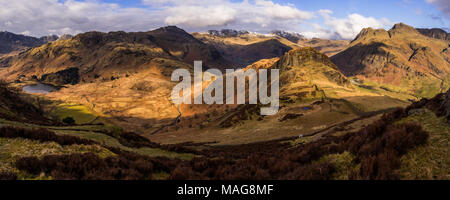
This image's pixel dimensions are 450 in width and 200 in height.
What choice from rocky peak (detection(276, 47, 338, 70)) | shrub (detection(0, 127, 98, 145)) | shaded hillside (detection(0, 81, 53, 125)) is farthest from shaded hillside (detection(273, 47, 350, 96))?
shrub (detection(0, 127, 98, 145))

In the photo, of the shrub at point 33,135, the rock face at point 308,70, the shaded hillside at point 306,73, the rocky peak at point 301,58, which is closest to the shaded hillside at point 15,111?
the shrub at point 33,135

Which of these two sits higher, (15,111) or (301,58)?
(301,58)

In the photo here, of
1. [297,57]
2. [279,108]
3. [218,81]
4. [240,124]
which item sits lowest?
[240,124]

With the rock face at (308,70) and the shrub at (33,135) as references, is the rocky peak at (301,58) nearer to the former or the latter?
the rock face at (308,70)

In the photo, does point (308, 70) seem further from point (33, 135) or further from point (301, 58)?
point (33, 135)

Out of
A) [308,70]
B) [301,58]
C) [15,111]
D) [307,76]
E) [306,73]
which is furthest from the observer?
[301,58]

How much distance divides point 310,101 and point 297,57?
60.0 meters

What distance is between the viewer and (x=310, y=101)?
7031 cm

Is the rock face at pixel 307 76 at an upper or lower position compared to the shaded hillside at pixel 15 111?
upper

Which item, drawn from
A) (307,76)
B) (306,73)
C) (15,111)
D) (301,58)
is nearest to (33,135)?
(15,111)

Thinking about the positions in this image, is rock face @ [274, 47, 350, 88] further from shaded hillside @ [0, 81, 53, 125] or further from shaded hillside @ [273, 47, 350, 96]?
shaded hillside @ [0, 81, 53, 125]

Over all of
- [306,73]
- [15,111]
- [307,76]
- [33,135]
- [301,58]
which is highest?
[301,58]
